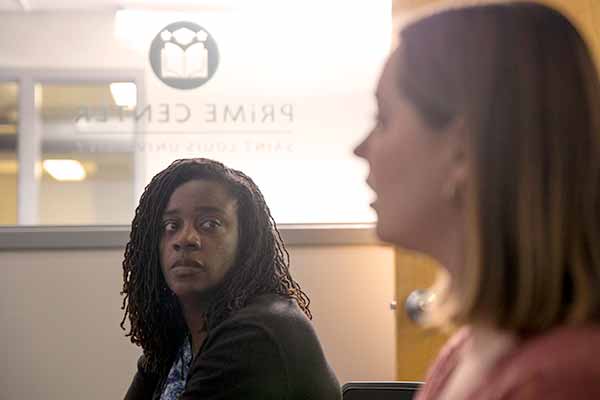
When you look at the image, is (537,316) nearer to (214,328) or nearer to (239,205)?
(214,328)

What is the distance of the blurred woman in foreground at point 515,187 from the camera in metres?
0.63

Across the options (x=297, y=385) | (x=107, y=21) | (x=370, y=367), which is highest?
(x=107, y=21)

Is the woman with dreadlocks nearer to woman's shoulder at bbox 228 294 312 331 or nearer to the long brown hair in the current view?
woman's shoulder at bbox 228 294 312 331

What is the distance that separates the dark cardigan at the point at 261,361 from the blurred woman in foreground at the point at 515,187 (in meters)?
0.78

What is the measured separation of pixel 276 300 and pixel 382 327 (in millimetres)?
1041

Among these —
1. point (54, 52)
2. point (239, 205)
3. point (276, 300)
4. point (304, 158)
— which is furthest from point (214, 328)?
point (54, 52)

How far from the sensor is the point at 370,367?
2559 millimetres

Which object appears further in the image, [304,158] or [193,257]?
[304,158]

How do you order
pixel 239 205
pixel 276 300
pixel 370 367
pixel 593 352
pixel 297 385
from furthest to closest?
pixel 370 367, pixel 239 205, pixel 276 300, pixel 297 385, pixel 593 352

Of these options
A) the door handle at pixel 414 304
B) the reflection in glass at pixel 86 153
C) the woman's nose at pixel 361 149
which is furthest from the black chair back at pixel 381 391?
the woman's nose at pixel 361 149

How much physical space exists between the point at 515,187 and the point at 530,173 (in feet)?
0.05

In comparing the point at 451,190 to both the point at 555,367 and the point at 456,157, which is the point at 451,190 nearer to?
the point at 456,157

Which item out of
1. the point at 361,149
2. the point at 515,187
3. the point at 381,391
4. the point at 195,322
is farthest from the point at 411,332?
the point at 515,187

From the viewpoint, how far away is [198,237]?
5.52 feet
